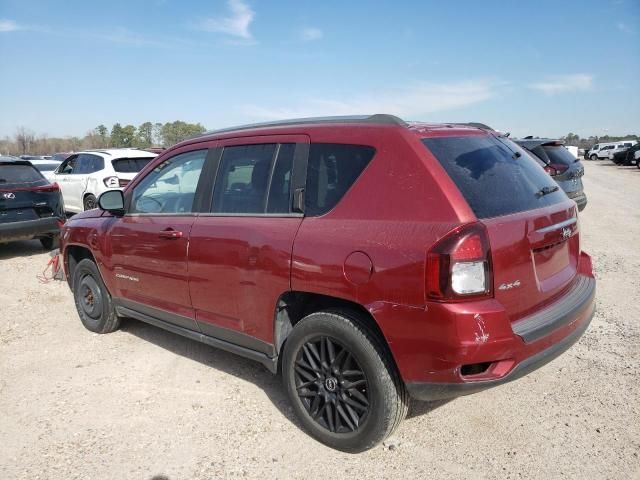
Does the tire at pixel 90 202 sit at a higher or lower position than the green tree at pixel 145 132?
lower

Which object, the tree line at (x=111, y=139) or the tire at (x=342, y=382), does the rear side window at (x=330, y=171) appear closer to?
the tire at (x=342, y=382)

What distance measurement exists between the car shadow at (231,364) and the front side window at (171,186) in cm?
129

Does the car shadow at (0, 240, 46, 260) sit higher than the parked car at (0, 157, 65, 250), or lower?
lower

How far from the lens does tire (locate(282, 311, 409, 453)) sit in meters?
2.63

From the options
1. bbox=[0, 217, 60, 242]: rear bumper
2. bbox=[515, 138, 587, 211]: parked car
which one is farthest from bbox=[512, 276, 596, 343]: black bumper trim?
bbox=[0, 217, 60, 242]: rear bumper

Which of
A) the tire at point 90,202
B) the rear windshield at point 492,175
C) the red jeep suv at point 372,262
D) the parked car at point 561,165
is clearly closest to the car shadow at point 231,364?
the red jeep suv at point 372,262

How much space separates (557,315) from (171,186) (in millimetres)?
2940

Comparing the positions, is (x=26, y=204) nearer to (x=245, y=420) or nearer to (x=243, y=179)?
(x=243, y=179)

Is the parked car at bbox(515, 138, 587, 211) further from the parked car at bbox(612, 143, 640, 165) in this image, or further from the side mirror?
the parked car at bbox(612, 143, 640, 165)

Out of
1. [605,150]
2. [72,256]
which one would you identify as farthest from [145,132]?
[72,256]

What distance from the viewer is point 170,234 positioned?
3709 millimetres

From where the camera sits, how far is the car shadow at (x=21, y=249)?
8.77 m

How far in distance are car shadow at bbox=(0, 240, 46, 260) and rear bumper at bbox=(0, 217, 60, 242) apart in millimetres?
723

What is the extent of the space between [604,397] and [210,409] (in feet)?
8.70
